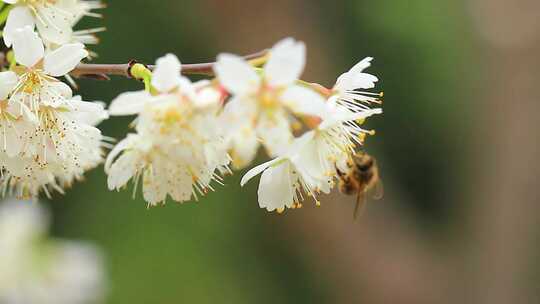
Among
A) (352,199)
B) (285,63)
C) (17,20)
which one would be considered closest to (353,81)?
(285,63)

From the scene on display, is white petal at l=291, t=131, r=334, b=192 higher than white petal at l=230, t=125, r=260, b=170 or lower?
lower

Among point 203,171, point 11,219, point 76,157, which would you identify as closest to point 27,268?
point 11,219

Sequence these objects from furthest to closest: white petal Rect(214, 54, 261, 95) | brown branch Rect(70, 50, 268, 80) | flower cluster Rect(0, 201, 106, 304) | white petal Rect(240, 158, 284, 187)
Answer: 1. flower cluster Rect(0, 201, 106, 304)
2. white petal Rect(240, 158, 284, 187)
3. brown branch Rect(70, 50, 268, 80)
4. white petal Rect(214, 54, 261, 95)

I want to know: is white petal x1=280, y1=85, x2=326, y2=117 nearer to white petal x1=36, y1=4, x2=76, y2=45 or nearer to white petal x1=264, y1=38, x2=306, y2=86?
white petal x1=264, y1=38, x2=306, y2=86

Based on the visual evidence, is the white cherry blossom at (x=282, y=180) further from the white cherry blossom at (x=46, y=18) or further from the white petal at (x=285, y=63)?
the white cherry blossom at (x=46, y=18)

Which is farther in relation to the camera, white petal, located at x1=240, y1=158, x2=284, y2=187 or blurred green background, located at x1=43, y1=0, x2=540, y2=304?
blurred green background, located at x1=43, y1=0, x2=540, y2=304

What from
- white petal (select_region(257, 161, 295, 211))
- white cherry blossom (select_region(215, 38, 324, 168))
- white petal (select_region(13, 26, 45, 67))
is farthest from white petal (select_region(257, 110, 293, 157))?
white petal (select_region(13, 26, 45, 67))

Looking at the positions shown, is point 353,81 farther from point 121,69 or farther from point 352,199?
point 352,199
